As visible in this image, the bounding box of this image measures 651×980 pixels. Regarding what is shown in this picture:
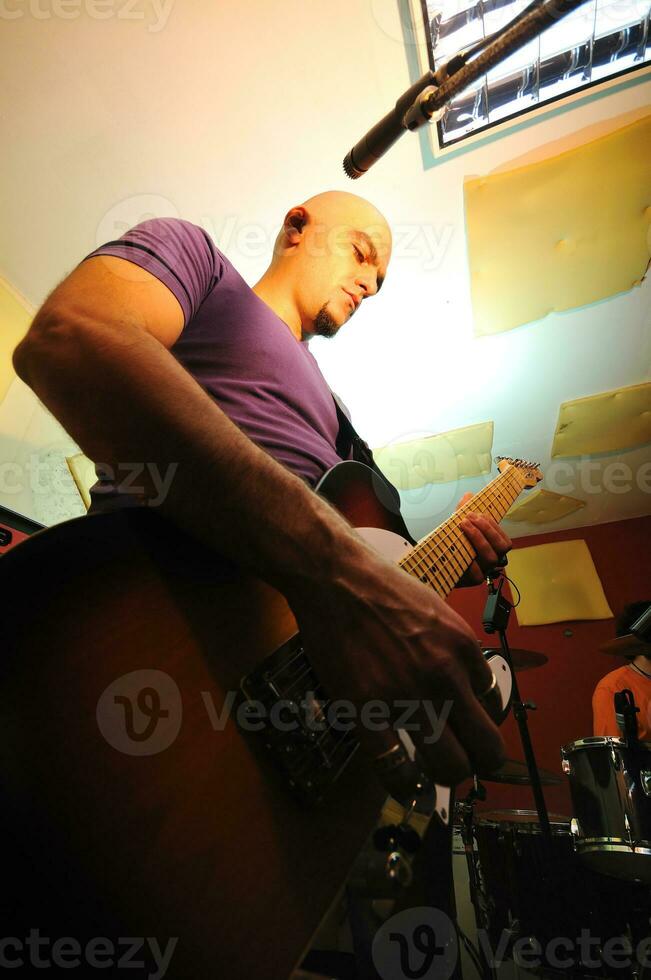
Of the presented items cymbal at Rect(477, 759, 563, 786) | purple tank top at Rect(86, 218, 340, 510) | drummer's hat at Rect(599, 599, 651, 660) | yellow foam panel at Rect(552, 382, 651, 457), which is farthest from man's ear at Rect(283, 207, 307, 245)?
cymbal at Rect(477, 759, 563, 786)

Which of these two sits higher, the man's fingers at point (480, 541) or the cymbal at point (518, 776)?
the man's fingers at point (480, 541)

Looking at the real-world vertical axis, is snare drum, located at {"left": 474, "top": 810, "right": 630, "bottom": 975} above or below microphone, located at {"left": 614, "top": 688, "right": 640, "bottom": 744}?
below

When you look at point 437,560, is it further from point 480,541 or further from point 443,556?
point 480,541

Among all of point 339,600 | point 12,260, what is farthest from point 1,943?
point 12,260

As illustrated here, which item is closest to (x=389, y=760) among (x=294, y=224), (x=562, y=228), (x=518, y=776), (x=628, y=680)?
(x=294, y=224)

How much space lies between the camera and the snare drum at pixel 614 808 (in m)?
2.21

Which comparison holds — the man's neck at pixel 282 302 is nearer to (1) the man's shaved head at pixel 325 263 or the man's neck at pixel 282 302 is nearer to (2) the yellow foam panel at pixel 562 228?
(1) the man's shaved head at pixel 325 263

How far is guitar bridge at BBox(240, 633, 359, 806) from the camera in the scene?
0.57m

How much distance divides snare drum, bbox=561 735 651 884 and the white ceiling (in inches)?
88.7

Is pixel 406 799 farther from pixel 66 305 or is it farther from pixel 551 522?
pixel 551 522

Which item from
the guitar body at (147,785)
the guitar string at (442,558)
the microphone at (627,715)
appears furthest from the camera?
the microphone at (627,715)

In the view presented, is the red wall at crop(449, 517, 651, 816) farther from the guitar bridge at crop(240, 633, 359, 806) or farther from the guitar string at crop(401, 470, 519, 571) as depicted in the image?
the guitar bridge at crop(240, 633, 359, 806)

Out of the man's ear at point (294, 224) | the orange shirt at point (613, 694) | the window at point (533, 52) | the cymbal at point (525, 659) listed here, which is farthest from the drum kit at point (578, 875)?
the window at point (533, 52)

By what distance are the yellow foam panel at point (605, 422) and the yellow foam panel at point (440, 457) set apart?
0.54 m
